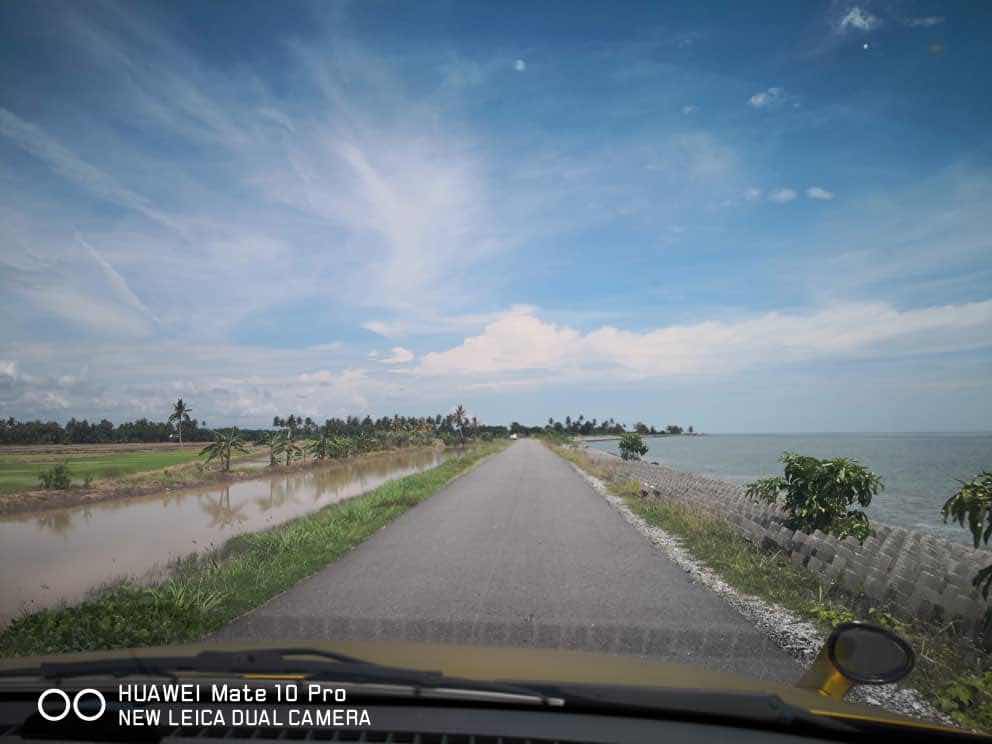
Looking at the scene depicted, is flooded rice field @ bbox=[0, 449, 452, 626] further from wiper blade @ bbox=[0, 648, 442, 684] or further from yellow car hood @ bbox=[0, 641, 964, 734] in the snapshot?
yellow car hood @ bbox=[0, 641, 964, 734]

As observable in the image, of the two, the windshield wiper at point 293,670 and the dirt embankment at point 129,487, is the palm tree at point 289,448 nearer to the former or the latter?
the dirt embankment at point 129,487

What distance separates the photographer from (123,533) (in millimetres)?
15828

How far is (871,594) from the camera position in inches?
250

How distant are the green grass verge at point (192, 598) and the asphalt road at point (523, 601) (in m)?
0.32

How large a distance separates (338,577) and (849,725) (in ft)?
22.7

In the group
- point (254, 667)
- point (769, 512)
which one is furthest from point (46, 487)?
point (254, 667)

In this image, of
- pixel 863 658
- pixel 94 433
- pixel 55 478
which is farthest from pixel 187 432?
pixel 863 658

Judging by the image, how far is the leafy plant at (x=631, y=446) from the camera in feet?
149

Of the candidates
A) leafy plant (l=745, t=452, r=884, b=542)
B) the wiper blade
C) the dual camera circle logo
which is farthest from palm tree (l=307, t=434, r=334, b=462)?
the dual camera circle logo

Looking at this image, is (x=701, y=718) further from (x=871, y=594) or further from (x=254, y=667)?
(x=871, y=594)

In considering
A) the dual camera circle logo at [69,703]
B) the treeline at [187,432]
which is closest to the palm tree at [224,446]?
the treeline at [187,432]

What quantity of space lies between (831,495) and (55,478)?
25342 mm

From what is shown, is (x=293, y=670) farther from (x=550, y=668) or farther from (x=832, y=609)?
(x=832, y=609)

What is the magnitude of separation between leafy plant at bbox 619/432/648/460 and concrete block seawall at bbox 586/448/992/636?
116 feet
